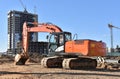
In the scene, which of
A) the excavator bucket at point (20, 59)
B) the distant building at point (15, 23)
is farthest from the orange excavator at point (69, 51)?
the distant building at point (15, 23)

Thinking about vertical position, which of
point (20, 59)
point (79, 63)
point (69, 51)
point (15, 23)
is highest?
point (15, 23)

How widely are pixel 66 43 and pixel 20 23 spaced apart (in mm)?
63607

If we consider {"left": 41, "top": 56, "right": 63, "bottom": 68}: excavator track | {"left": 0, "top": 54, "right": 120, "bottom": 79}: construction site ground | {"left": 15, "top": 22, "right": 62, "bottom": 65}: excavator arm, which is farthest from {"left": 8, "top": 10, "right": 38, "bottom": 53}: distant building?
{"left": 0, "top": 54, "right": 120, "bottom": 79}: construction site ground

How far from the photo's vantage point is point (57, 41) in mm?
30750

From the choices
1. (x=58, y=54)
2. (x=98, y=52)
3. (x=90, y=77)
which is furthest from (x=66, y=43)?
(x=90, y=77)

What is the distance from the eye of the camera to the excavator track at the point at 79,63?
2671cm

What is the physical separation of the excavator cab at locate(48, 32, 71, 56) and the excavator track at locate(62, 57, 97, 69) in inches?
94.1

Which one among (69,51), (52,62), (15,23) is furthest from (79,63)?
(15,23)

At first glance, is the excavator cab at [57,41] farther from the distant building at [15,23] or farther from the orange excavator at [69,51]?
the distant building at [15,23]

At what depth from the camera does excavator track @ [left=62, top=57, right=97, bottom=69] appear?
26712 millimetres

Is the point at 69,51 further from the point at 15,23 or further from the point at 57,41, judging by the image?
the point at 15,23

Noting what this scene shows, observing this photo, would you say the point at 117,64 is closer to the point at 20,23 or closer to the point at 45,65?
the point at 45,65

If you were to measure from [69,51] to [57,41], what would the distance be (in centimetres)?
272

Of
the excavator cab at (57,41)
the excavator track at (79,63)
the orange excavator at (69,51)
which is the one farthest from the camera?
the excavator cab at (57,41)
